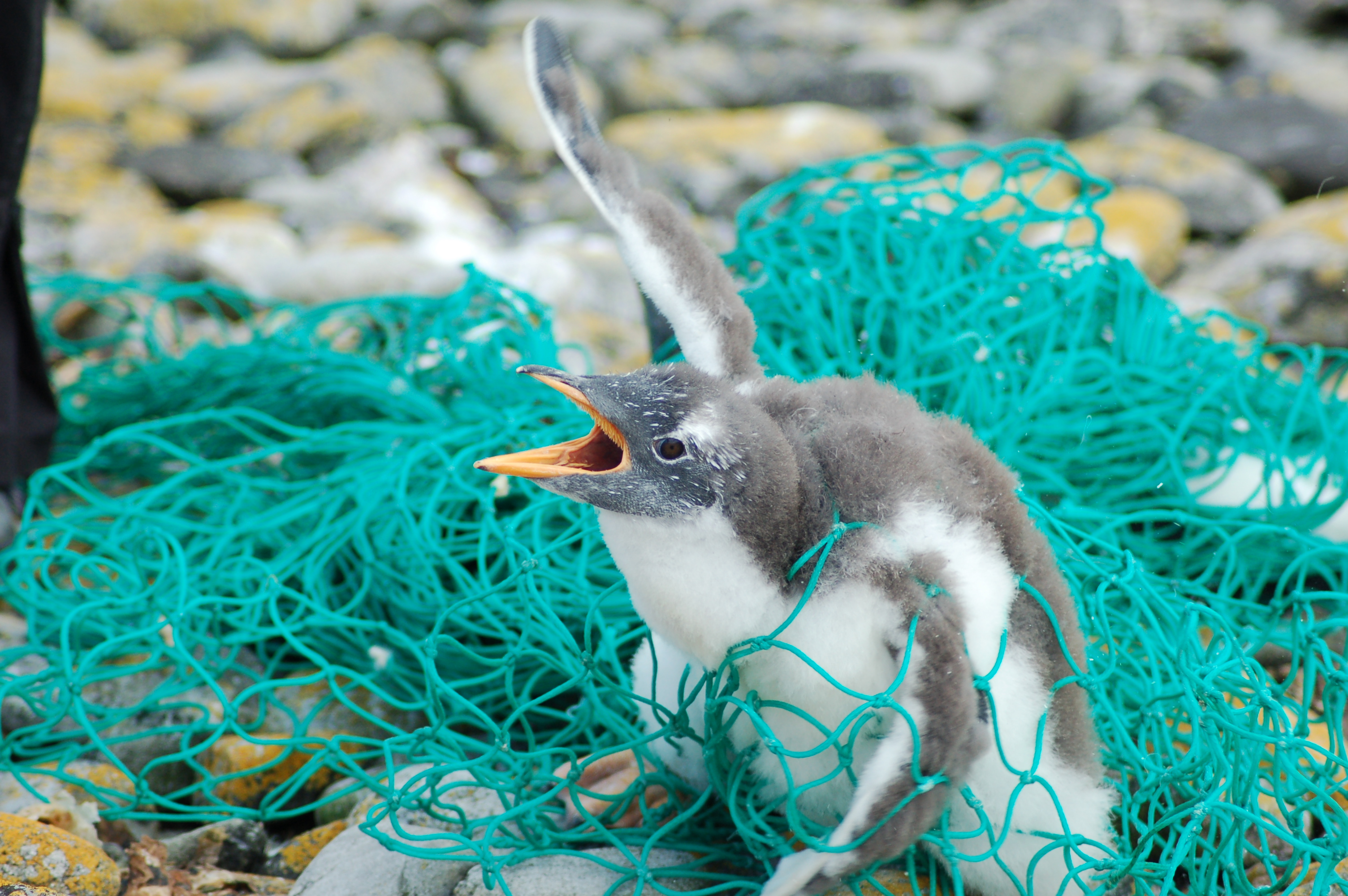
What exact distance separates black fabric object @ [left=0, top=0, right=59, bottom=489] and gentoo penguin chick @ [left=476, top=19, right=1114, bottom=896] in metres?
2.23

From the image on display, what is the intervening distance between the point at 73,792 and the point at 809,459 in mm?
1848

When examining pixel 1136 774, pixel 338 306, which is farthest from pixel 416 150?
pixel 1136 774

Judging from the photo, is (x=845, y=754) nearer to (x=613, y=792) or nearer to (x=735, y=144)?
(x=613, y=792)

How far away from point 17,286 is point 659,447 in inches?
102

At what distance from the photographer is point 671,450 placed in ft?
5.34

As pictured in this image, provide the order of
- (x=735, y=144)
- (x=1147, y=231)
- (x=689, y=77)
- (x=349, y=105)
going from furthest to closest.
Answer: (x=689, y=77) < (x=735, y=144) < (x=349, y=105) < (x=1147, y=231)

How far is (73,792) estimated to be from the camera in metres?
2.42

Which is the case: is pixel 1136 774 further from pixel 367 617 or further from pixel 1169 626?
pixel 367 617

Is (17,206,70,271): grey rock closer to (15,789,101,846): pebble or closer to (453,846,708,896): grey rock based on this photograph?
(15,789,101,846): pebble

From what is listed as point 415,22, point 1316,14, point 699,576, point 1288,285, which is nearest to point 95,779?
point 699,576

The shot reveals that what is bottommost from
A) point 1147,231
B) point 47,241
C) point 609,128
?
point 609,128

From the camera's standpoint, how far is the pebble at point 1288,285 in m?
4.80

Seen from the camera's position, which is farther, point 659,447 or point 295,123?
point 295,123

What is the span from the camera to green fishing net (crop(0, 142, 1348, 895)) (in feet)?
6.76
